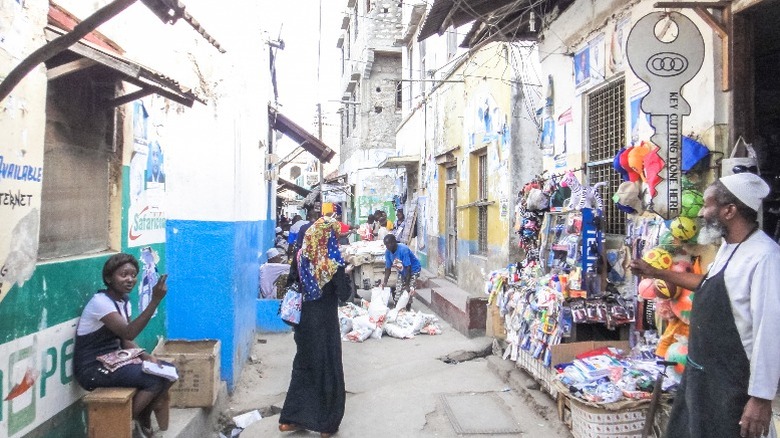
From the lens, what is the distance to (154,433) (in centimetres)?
410

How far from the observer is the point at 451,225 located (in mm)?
12797

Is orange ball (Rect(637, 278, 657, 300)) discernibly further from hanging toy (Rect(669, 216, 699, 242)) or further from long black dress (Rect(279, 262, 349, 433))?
long black dress (Rect(279, 262, 349, 433))

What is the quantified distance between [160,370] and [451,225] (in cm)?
949

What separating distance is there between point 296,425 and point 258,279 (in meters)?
4.41

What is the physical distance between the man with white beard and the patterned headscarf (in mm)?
2889

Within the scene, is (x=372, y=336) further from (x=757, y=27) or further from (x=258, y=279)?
(x=757, y=27)

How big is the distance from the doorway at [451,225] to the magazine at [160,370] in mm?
8754

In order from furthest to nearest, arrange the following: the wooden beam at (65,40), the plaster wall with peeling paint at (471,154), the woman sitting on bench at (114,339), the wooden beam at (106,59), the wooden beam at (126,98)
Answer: the plaster wall with peeling paint at (471,154), the wooden beam at (126,98), the woman sitting on bench at (114,339), the wooden beam at (106,59), the wooden beam at (65,40)

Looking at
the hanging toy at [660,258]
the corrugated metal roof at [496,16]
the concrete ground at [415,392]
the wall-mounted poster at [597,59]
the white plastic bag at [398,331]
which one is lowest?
the concrete ground at [415,392]

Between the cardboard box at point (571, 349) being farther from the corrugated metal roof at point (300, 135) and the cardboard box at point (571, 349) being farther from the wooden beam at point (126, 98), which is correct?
the corrugated metal roof at point (300, 135)

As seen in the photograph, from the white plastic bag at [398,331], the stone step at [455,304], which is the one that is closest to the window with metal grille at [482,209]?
the stone step at [455,304]

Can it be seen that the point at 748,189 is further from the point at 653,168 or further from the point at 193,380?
the point at 193,380

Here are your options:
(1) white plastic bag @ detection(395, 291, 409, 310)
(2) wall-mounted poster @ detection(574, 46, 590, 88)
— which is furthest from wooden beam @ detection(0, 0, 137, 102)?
(1) white plastic bag @ detection(395, 291, 409, 310)

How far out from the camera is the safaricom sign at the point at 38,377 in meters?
2.94
